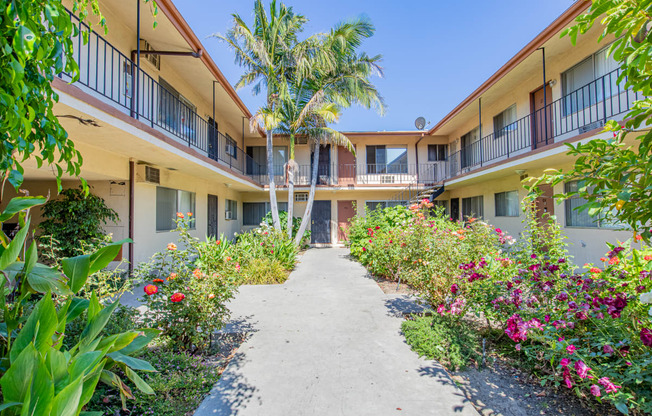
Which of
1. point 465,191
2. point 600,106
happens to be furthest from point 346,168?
point 600,106

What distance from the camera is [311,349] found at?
12.6 feet

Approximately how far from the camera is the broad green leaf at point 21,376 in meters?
1.18

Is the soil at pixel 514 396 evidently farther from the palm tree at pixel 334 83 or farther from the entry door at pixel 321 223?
the entry door at pixel 321 223

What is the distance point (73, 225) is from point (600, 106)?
12.5 metres

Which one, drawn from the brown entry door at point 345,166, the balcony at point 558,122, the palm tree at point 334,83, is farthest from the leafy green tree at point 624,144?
the brown entry door at point 345,166

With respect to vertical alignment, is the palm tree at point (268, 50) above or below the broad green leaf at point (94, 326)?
above

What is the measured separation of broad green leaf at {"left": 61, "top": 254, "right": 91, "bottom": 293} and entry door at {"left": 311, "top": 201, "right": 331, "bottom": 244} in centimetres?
1514

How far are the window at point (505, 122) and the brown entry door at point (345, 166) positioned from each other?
7253mm

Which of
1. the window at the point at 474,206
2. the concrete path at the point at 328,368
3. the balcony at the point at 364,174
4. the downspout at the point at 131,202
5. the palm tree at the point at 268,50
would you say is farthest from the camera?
the balcony at the point at 364,174

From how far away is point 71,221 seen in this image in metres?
5.74

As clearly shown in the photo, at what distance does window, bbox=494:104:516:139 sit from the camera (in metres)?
11.0

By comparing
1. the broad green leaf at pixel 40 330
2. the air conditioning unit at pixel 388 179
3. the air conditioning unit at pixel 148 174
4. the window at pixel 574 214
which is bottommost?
the broad green leaf at pixel 40 330

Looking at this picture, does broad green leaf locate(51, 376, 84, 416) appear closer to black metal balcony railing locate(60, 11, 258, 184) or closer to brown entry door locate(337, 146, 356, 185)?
black metal balcony railing locate(60, 11, 258, 184)

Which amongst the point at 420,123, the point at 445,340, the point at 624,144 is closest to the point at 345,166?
the point at 420,123
